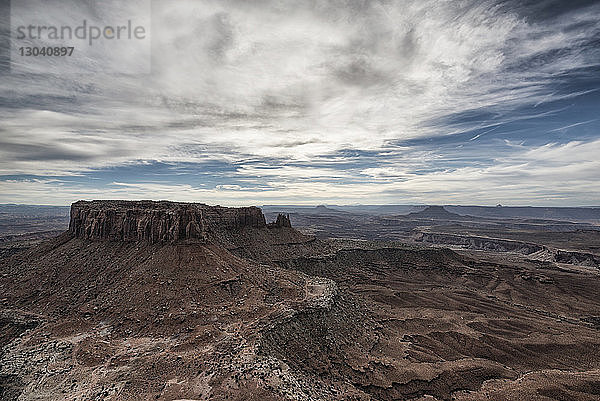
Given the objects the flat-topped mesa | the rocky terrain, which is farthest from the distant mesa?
the rocky terrain

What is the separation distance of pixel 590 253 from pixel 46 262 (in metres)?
184

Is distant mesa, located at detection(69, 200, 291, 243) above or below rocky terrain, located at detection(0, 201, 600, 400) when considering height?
above

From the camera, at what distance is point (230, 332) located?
34219mm

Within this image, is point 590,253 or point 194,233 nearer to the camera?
point 194,233

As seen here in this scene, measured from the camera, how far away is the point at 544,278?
88250mm

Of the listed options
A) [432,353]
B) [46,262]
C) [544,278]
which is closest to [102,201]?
[46,262]

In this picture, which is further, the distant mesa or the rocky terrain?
the distant mesa

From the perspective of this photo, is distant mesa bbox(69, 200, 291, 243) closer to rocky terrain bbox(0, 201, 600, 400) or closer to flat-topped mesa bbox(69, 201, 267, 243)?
flat-topped mesa bbox(69, 201, 267, 243)

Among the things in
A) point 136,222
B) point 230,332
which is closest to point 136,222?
point 136,222

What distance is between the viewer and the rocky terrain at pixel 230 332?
27969 mm

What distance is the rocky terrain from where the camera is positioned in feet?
91.8

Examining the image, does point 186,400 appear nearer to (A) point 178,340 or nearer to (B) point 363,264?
(A) point 178,340

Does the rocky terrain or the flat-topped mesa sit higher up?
the flat-topped mesa

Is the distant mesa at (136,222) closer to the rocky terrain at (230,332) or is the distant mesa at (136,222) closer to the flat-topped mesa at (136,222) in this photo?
the flat-topped mesa at (136,222)
